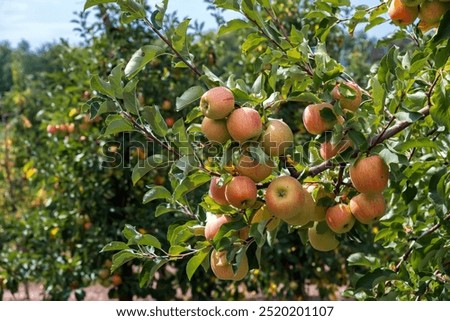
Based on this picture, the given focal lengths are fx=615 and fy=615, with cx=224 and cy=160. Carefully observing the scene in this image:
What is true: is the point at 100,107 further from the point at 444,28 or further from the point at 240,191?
the point at 444,28

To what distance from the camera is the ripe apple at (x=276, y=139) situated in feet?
4.24

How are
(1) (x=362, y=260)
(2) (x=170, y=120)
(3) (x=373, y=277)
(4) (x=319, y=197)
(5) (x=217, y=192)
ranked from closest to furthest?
1. (5) (x=217, y=192)
2. (4) (x=319, y=197)
3. (3) (x=373, y=277)
4. (1) (x=362, y=260)
5. (2) (x=170, y=120)

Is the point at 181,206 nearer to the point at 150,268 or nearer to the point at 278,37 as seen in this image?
the point at 150,268

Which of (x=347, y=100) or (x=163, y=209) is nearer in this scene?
(x=347, y=100)

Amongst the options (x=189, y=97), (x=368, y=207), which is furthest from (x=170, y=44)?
(x=368, y=207)

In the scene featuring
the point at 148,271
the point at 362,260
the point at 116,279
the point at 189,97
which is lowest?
the point at 116,279

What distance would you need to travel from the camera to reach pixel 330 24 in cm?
168

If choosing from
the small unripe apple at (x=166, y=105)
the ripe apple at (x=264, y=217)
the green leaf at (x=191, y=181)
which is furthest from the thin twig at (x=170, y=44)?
the small unripe apple at (x=166, y=105)

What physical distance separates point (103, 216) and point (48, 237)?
448 mm

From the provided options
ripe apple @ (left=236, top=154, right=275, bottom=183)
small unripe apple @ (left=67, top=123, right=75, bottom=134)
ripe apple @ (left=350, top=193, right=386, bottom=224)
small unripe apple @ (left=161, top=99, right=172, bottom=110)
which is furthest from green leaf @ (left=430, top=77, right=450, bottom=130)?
small unripe apple @ (left=67, top=123, right=75, bottom=134)

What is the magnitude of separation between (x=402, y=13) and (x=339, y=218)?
0.47 meters

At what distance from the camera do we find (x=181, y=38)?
1369 mm

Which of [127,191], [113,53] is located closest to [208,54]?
[113,53]

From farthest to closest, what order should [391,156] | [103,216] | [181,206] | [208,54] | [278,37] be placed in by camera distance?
[208,54] < [103,216] < [181,206] < [278,37] < [391,156]
